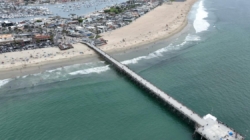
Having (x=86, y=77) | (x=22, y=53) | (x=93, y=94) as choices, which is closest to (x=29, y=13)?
(x=22, y=53)

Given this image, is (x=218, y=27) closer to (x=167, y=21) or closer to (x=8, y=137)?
(x=167, y=21)

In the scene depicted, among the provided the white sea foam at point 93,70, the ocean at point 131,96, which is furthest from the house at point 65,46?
the white sea foam at point 93,70

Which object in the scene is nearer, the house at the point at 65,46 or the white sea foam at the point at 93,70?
the white sea foam at the point at 93,70

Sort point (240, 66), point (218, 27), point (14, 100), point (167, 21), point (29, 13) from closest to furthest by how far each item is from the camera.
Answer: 1. point (14, 100)
2. point (240, 66)
3. point (218, 27)
4. point (167, 21)
5. point (29, 13)

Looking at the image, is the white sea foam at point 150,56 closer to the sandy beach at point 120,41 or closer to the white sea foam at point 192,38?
the white sea foam at point 192,38

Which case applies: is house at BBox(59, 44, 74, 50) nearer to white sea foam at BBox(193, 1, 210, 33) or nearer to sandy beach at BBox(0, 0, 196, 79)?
sandy beach at BBox(0, 0, 196, 79)

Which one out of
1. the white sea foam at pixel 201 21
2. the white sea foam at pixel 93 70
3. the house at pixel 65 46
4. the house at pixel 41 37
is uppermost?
the house at pixel 41 37

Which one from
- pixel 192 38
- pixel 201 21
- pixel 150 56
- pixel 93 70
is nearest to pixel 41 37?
pixel 93 70
